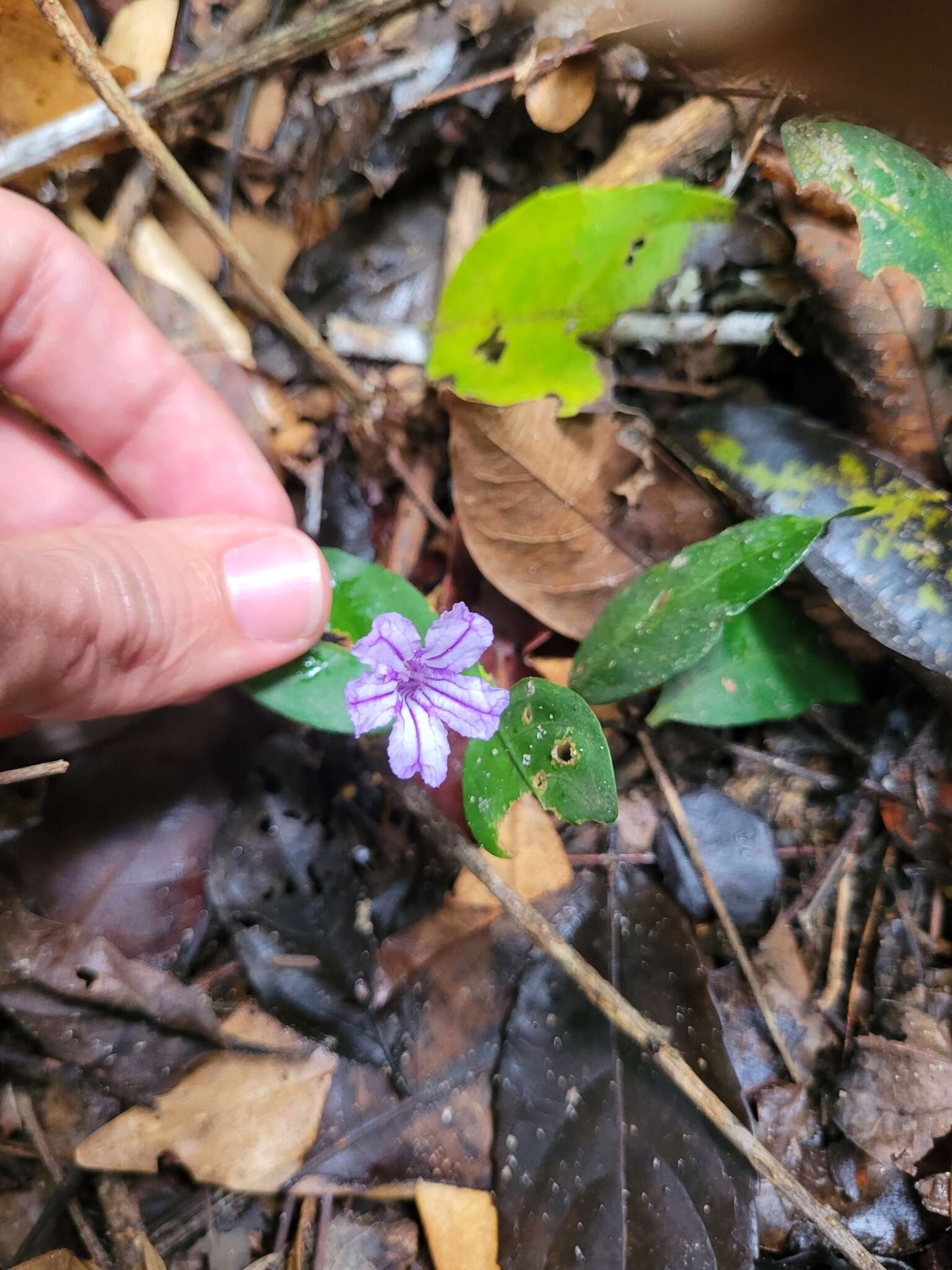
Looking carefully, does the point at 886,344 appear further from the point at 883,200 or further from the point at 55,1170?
the point at 55,1170

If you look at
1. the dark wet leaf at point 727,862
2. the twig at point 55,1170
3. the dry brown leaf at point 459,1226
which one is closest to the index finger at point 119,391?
the dark wet leaf at point 727,862

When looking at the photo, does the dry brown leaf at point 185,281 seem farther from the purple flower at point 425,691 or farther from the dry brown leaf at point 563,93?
the purple flower at point 425,691

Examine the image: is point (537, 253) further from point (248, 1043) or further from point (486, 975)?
point (248, 1043)

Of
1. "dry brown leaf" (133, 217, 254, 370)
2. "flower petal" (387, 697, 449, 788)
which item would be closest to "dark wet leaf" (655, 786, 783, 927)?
"flower petal" (387, 697, 449, 788)

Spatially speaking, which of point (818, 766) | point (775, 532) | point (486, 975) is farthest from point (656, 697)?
point (486, 975)

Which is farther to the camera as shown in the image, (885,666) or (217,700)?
(217,700)

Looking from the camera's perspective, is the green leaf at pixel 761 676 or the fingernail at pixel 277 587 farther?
the green leaf at pixel 761 676
